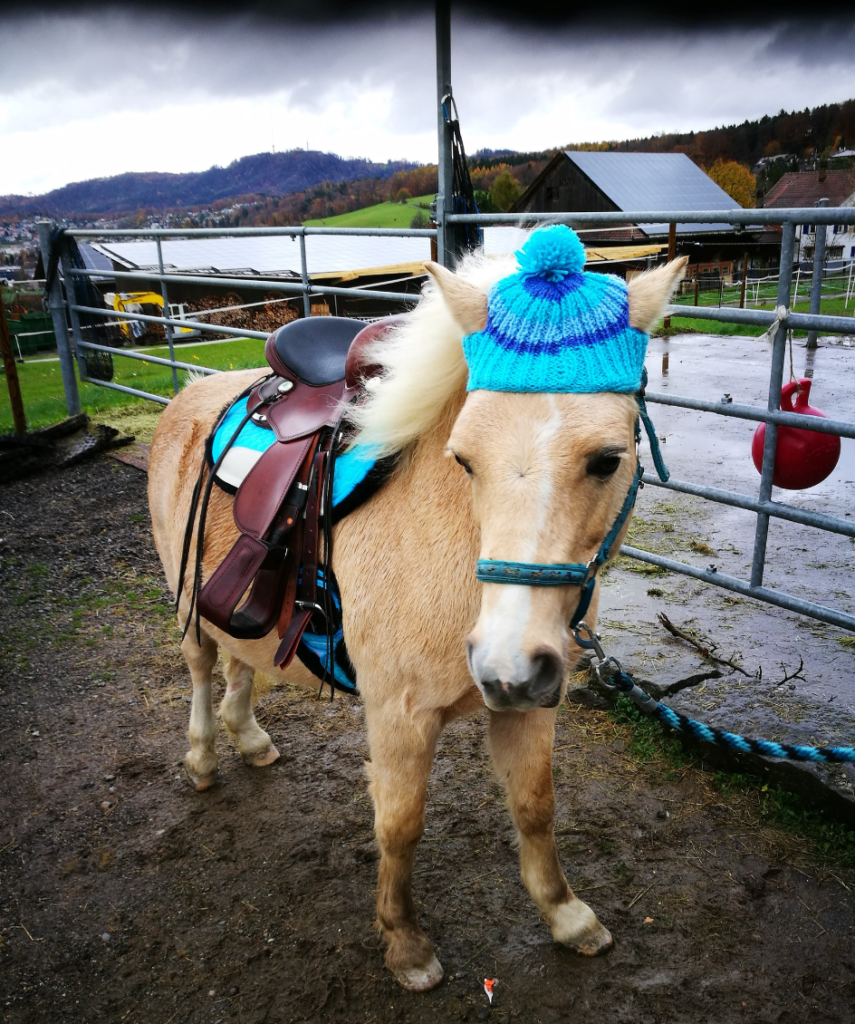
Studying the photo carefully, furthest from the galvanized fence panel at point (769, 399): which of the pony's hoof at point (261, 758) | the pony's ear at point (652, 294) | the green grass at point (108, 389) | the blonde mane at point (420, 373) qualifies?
the green grass at point (108, 389)

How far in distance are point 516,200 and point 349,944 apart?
2885 centimetres

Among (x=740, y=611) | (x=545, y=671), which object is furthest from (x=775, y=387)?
(x=545, y=671)

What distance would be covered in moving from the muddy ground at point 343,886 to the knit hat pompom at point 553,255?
1799 millimetres

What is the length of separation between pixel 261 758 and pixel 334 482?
5.06 feet

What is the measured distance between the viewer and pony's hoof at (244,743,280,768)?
282cm

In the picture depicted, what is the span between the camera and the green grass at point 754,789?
2.21 m

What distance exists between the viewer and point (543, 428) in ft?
3.97

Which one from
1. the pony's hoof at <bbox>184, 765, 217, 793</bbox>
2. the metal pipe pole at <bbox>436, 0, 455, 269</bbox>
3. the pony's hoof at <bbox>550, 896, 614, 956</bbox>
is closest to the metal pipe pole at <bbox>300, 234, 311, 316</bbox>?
the metal pipe pole at <bbox>436, 0, 455, 269</bbox>

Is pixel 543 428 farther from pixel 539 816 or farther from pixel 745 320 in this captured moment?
pixel 745 320

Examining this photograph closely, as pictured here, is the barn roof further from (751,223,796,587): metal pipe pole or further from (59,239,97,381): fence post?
(751,223,796,587): metal pipe pole

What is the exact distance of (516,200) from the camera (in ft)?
89.5

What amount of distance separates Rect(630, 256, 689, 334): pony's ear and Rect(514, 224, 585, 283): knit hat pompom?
13 centimetres

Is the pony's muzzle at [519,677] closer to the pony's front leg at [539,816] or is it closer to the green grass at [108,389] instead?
the pony's front leg at [539,816]

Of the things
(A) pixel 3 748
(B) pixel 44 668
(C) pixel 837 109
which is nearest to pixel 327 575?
(A) pixel 3 748
